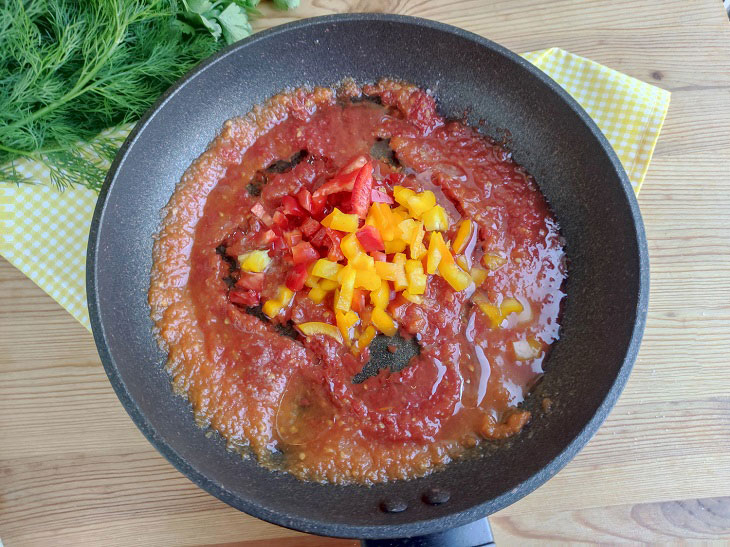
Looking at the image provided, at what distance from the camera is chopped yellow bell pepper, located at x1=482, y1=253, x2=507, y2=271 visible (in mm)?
1649

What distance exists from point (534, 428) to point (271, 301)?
82cm

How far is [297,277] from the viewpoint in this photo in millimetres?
1601

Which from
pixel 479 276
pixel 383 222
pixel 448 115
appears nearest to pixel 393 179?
pixel 383 222

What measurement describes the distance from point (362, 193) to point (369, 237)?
0.13 meters

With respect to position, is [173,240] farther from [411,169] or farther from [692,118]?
[692,118]

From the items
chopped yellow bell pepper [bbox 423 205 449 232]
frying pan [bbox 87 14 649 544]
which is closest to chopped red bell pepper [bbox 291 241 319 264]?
chopped yellow bell pepper [bbox 423 205 449 232]

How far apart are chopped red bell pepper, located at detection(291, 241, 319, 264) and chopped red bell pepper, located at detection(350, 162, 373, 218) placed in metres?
0.16

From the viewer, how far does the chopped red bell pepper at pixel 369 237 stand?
1566 mm

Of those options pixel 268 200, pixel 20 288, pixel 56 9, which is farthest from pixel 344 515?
pixel 56 9

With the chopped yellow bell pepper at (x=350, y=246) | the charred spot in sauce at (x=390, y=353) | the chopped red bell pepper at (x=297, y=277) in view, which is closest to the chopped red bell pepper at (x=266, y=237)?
the chopped red bell pepper at (x=297, y=277)

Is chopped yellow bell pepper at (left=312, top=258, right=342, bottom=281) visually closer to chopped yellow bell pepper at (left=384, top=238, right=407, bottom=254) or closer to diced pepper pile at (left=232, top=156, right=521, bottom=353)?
diced pepper pile at (left=232, top=156, right=521, bottom=353)

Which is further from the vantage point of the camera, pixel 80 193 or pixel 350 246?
pixel 80 193

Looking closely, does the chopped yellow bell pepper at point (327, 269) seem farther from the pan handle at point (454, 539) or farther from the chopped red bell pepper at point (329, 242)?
the pan handle at point (454, 539)

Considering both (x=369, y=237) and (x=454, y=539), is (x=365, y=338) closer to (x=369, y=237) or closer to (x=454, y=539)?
(x=369, y=237)
